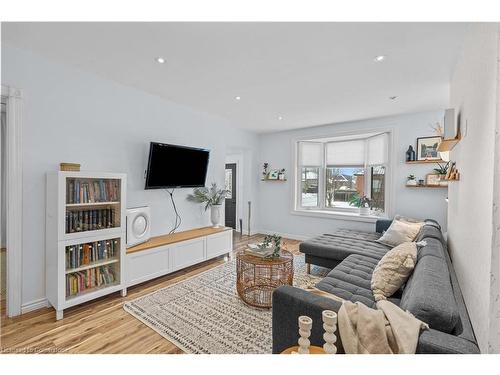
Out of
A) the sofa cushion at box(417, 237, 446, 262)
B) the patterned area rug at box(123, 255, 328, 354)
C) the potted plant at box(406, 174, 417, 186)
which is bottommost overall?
the patterned area rug at box(123, 255, 328, 354)

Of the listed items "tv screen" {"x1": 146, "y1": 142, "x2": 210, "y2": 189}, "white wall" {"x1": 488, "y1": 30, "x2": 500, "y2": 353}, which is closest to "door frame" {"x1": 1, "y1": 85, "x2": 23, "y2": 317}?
"tv screen" {"x1": 146, "y1": 142, "x2": 210, "y2": 189}

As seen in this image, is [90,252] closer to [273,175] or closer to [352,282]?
[352,282]

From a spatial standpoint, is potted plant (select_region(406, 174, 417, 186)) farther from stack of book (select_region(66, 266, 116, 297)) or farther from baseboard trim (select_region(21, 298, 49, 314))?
baseboard trim (select_region(21, 298, 49, 314))

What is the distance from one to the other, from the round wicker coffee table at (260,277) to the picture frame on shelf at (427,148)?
2.96 m

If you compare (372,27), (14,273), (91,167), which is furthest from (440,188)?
(14,273)

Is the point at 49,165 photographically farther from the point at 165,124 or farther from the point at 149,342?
the point at 149,342

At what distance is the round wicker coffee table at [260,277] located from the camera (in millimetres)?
Answer: 2516

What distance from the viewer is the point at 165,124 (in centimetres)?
364

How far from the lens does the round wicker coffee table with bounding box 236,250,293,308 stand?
2516 mm

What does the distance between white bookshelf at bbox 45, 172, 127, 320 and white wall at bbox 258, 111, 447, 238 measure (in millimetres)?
3641

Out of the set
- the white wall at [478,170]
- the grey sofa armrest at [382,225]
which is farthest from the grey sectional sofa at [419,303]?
the grey sofa armrest at [382,225]

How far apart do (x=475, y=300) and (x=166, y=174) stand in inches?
130

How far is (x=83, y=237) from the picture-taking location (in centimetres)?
243
